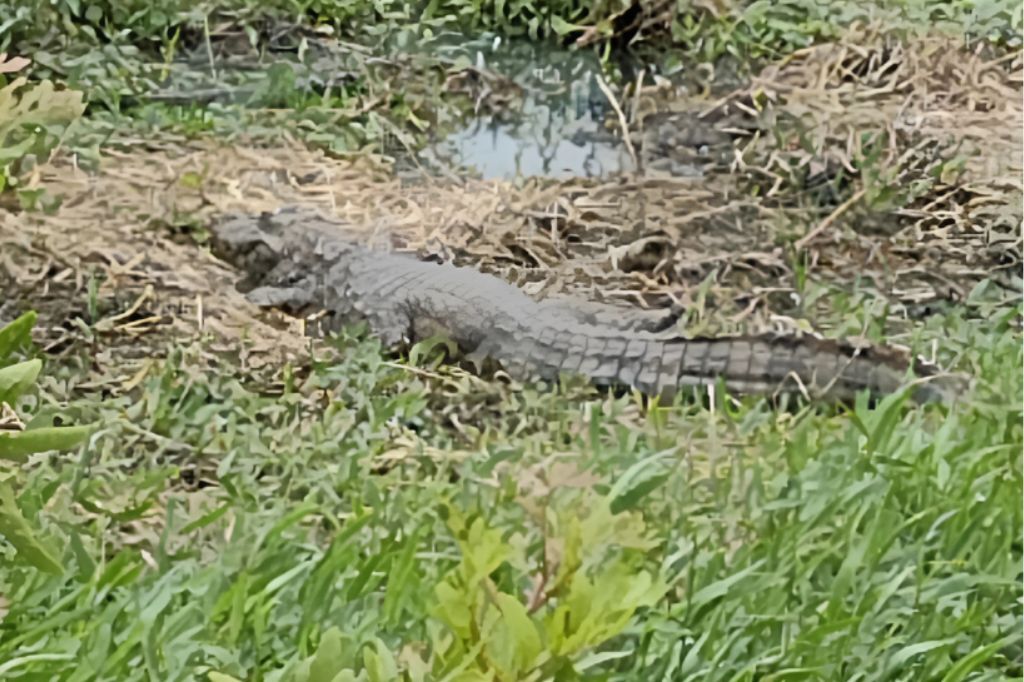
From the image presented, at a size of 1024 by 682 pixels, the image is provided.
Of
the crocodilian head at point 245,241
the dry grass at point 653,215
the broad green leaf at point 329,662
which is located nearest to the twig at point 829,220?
the dry grass at point 653,215

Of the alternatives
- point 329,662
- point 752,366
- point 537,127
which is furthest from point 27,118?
point 752,366

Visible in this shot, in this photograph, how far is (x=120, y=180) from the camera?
0.79 meters

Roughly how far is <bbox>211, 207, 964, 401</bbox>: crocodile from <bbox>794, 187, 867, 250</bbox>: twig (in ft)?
0.28

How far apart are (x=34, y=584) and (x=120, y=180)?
30 centimetres

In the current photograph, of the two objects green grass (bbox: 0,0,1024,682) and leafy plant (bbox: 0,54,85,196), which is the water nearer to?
green grass (bbox: 0,0,1024,682)

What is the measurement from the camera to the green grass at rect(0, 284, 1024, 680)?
0.63 meters

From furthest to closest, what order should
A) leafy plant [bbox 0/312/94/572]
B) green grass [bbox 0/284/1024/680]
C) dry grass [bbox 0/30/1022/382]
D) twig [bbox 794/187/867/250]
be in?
1. twig [bbox 794/187/867/250]
2. dry grass [bbox 0/30/1022/382]
3. green grass [bbox 0/284/1024/680]
4. leafy plant [bbox 0/312/94/572]

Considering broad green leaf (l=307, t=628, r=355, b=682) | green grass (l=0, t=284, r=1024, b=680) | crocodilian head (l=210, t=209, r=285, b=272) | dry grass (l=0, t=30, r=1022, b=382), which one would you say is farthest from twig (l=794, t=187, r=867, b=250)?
broad green leaf (l=307, t=628, r=355, b=682)

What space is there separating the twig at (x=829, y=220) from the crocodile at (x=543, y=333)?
8 centimetres

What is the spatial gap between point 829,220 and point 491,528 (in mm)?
450

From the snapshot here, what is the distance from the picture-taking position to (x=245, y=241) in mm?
821

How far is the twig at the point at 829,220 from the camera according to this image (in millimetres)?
906

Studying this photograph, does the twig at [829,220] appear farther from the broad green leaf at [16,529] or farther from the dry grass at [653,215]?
the broad green leaf at [16,529]

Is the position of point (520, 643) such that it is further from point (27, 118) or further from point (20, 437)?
point (27, 118)
